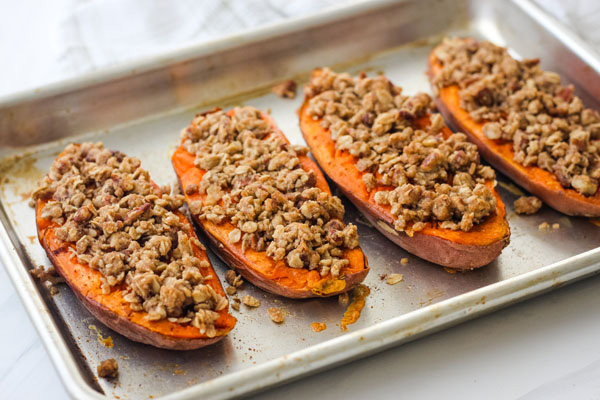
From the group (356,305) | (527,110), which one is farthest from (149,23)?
(356,305)

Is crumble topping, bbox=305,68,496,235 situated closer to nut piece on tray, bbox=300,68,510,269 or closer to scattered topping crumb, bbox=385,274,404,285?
nut piece on tray, bbox=300,68,510,269

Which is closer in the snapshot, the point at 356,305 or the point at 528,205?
the point at 356,305

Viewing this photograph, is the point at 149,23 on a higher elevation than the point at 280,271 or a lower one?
higher

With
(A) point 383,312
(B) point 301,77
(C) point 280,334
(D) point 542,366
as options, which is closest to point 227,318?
(C) point 280,334

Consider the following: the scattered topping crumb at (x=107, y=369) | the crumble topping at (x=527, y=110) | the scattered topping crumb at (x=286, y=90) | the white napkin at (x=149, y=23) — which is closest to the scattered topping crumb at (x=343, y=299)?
the scattered topping crumb at (x=107, y=369)

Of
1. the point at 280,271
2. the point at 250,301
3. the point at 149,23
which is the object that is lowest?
the point at 250,301

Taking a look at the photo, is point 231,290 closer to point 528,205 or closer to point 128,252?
point 128,252

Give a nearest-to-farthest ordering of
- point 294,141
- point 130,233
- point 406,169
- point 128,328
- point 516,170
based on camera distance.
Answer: point 128,328 → point 130,233 → point 406,169 → point 516,170 → point 294,141
